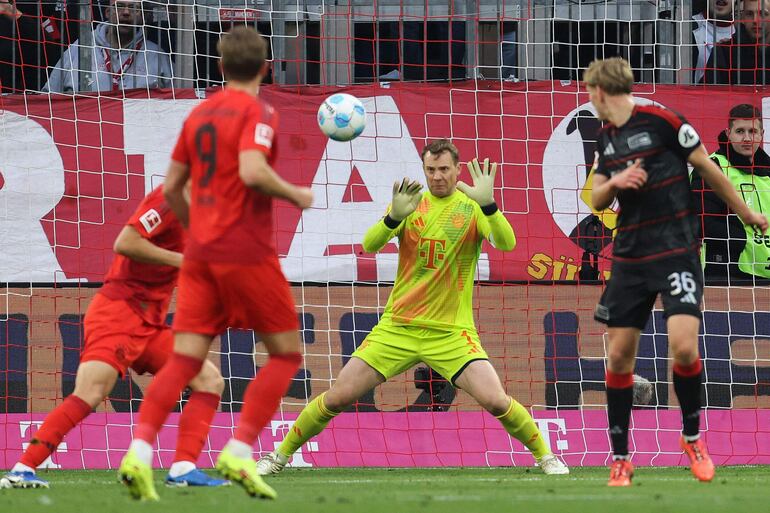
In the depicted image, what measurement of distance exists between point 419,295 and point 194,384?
243 cm

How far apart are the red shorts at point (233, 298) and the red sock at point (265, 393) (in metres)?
0.16

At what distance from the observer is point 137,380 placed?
35.3 feet

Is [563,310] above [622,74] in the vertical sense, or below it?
below

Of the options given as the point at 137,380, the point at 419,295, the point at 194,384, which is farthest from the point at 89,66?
the point at 194,384

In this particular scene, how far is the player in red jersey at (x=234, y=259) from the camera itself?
18.2 feet

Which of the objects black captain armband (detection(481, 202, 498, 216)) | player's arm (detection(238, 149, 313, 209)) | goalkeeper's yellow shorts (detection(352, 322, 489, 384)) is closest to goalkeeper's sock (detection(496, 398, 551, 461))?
goalkeeper's yellow shorts (detection(352, 322, 489, 384))

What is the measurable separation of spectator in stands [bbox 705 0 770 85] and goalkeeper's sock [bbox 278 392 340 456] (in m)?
4.83

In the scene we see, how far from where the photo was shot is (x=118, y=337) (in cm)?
734

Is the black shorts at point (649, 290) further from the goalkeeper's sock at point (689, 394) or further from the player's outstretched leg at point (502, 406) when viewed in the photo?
the player's outstretched leg at point (502, 406)

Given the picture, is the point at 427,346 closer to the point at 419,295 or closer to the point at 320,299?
the point at 419,295

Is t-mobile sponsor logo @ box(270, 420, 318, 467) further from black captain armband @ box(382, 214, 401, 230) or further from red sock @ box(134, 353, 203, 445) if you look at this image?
red sock @ box(134, 353, 203, 445)

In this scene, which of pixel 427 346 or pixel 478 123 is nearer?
pixel 427 346

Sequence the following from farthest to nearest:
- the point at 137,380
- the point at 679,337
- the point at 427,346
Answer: the point at 137,380, the point at 427,346, the point at 679,337

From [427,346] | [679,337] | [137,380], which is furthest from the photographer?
[137,380]
